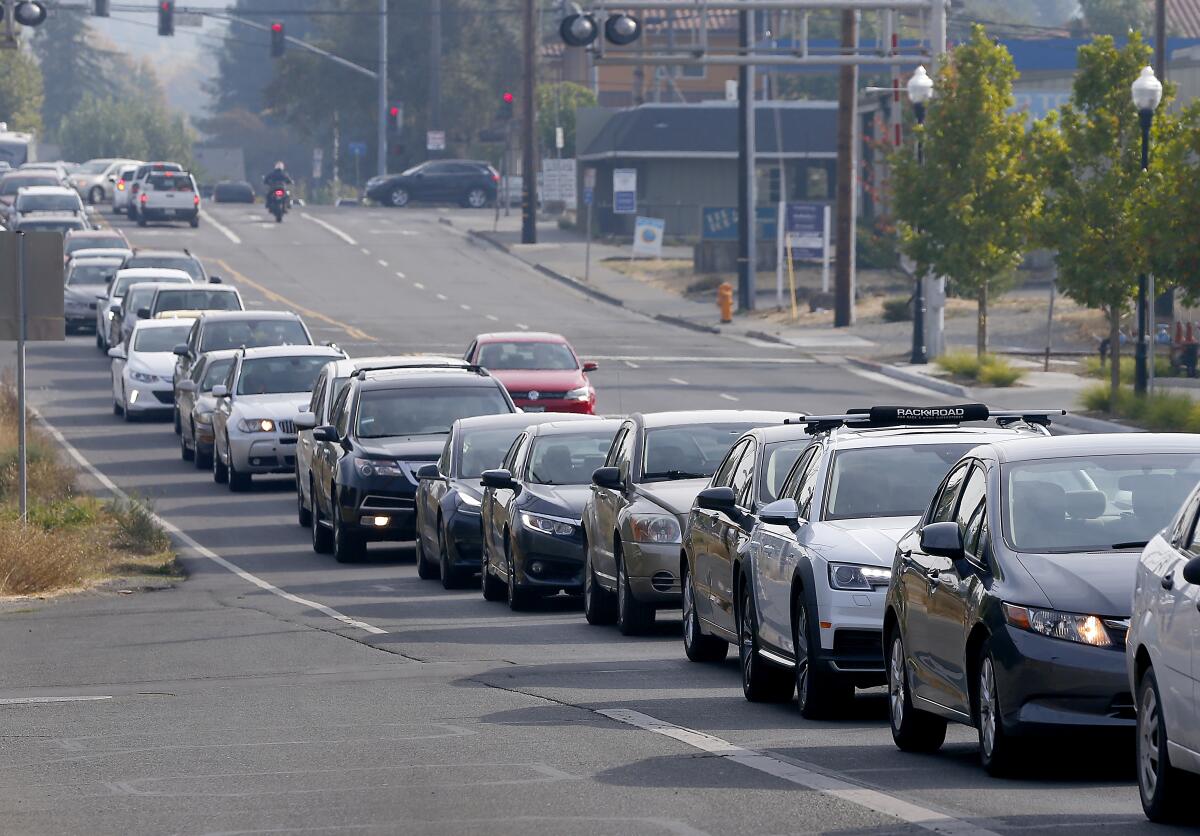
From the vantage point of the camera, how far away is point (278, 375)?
94.6 ft

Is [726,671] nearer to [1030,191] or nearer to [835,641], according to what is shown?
[835,641]

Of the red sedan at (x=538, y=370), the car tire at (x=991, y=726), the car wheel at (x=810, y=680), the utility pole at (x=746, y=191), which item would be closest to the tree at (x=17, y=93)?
the utility pole at (x=746, y=191)

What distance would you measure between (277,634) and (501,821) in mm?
8442

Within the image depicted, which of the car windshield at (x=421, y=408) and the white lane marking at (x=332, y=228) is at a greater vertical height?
the white lane marking at (x=332, y=228)

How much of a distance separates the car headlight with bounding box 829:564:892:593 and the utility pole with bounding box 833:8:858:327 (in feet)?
119

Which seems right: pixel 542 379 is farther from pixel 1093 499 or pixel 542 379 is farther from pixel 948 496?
pixel 1093 499

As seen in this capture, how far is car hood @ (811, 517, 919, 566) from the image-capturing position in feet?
38.4

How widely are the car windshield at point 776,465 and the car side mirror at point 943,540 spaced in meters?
3.82

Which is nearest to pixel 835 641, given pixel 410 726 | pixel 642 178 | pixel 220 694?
pixel 410 726

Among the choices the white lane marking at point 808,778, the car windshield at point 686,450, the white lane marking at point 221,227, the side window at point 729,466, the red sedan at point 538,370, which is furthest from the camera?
the white lane marking at point 221,227

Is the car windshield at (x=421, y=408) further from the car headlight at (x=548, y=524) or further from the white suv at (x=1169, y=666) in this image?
the white suv at (x=1169, y=666)

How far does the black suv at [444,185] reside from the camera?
89000 mm

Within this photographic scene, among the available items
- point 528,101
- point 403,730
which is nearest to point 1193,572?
point 403,730

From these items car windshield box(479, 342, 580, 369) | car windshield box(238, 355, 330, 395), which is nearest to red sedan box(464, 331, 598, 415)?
car windshield box(479, 342, 580, 369)
